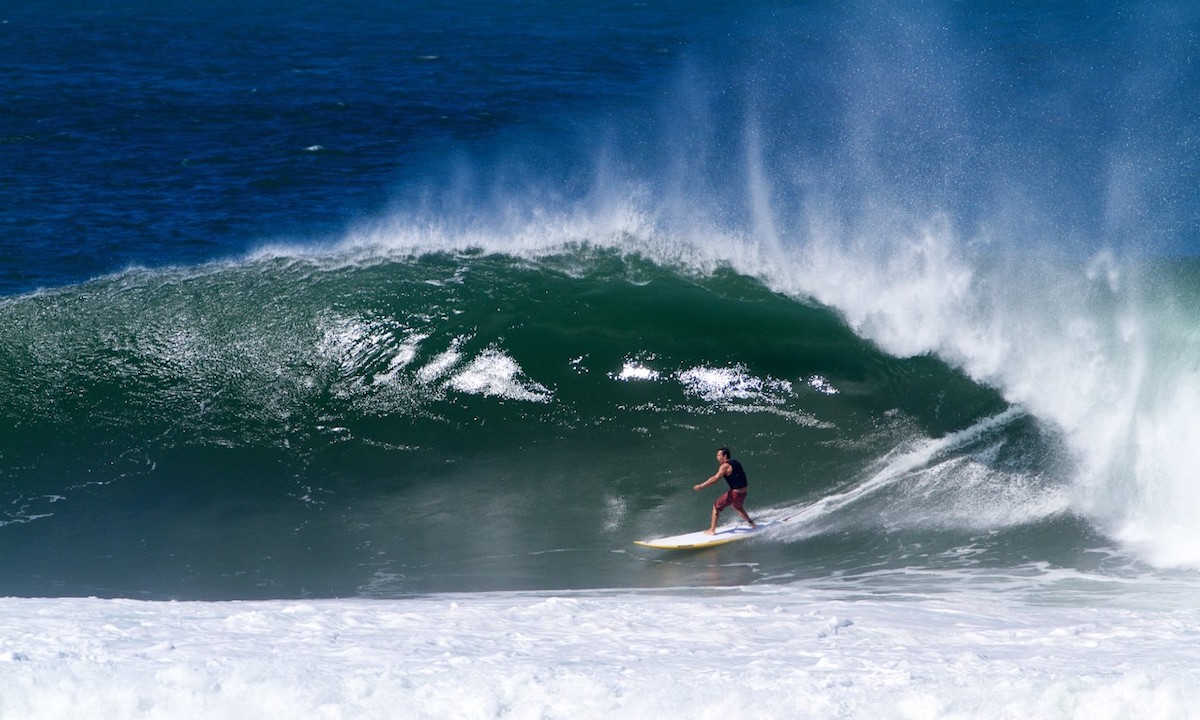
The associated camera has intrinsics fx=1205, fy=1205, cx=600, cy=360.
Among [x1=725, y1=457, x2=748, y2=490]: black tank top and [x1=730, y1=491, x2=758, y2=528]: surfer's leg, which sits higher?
[x1=725, y1=457, x2=748, y2=490]: black tank top

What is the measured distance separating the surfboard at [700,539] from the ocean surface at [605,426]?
9.0 inches

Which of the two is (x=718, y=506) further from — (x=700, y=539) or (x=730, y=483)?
(x=700, y=539)

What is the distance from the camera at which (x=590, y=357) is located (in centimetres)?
1780

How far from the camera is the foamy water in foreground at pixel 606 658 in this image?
897 centimetres

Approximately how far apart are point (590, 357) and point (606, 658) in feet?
26.6

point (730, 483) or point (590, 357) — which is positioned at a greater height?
point (590, 357)

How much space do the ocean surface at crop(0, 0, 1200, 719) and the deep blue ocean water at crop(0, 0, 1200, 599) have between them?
2.9 inches

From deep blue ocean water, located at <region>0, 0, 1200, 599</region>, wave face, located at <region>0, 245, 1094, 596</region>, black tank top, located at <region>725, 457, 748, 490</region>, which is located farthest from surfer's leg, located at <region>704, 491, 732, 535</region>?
wave face, located at <region>0, 245, 1094, 596</region>

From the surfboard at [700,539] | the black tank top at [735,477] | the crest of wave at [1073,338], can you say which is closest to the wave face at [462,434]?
the surfboard at [700,539]

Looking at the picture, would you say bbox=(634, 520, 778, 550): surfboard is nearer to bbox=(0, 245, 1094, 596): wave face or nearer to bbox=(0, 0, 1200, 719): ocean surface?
bbox=(0, 0, 1200, 719): ocean surface

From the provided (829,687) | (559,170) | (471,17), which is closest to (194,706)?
(829,687)

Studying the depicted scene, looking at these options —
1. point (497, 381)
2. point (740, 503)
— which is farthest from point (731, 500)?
→ point (497, 381)

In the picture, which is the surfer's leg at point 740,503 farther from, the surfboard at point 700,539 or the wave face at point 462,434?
the wave face at point 462,434

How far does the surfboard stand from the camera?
14.2 metres
